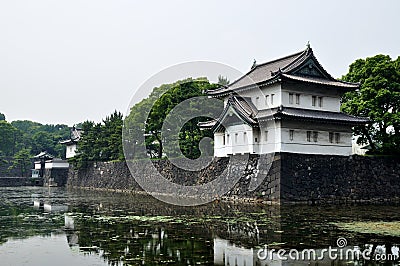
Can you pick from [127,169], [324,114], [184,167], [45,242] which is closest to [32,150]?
[127,169]

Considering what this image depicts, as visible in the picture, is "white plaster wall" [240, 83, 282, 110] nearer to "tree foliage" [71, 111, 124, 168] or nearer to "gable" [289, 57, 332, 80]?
"gable" [289, 57, 332, 80]

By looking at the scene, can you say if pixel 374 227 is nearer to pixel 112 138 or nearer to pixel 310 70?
pixel 310 70

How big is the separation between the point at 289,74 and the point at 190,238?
13464 mm

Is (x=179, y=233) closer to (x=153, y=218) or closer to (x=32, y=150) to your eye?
(x=153, y=218)

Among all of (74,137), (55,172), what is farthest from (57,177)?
(74,137)

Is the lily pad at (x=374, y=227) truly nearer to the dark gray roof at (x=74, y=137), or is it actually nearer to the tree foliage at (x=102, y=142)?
the tree foliage at (x=102, y=142)

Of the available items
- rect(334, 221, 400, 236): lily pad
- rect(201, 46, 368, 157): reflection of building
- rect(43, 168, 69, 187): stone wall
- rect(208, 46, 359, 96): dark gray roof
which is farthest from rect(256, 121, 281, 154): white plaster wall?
rect(43, 168, 69, 187): stone wall

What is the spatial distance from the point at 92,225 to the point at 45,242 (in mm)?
2856

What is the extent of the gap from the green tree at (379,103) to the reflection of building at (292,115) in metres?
1.60

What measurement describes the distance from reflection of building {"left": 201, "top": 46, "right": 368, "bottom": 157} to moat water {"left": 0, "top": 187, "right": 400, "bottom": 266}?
6252 millimetres

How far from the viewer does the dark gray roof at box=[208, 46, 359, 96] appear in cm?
2186

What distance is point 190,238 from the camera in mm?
10562

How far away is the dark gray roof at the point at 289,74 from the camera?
861 inches

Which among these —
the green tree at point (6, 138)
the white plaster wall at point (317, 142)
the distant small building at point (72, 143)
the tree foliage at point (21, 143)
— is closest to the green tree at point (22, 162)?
the tree foliage at point (21, 143)
